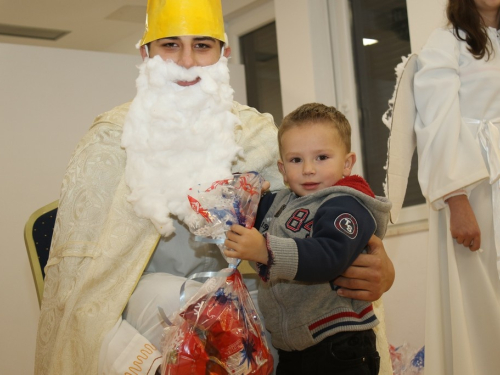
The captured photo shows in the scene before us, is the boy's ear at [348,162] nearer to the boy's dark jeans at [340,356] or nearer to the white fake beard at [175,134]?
the white fake beard at [175,134]

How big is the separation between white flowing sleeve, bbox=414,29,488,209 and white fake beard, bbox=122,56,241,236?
2.89ft

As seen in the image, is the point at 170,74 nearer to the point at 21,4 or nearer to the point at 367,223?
the point at 367,223

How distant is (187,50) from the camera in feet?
6.49

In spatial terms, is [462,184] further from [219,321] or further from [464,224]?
[219,321]

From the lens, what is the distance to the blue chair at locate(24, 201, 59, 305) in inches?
81.8

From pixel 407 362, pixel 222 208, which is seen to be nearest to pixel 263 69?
pixel 407 362

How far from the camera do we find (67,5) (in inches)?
222

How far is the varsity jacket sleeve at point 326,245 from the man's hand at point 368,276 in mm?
57

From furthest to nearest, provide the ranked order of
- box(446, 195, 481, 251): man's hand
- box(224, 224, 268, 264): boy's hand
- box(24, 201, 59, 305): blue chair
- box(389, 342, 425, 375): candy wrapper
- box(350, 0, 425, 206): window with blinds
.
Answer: box(350, 0, 425, 206): window with blinds → box(389, 342, 425, 375): candy wrapper → box(446, 195, 481, 251): man's hand → box(24, 201, 59, 305): blue chair → box(224, 224, 268, 264): boy's hand

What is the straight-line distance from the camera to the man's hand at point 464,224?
7.67 ft

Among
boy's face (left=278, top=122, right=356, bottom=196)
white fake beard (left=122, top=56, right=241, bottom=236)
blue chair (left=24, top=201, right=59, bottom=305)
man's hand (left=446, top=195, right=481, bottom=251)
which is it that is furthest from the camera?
man's hand (left=446, top=195, right=481, bottom=251)

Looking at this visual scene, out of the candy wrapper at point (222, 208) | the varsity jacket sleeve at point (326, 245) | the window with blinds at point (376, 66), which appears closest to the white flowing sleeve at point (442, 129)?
the varsity jacket sleeve at point (326, 245)

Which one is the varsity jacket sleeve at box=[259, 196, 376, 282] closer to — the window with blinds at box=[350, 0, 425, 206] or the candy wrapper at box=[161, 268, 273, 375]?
the candy wrapper at box=[161, 268, 273, 375]

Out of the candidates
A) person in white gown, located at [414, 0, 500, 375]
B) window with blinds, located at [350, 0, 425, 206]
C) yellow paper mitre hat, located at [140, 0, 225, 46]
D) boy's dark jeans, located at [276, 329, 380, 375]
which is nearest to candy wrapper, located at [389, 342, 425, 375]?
person in white gown, located at [414, 0, 500, 375]
